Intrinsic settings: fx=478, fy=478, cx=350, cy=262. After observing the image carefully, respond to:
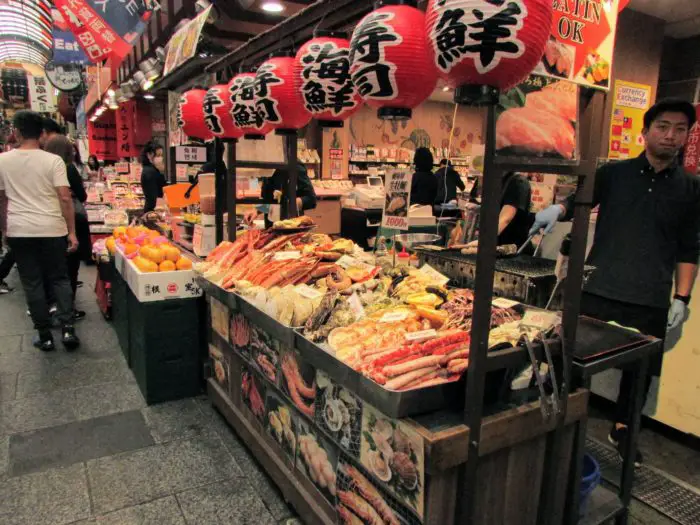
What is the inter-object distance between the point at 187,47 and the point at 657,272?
212 inches

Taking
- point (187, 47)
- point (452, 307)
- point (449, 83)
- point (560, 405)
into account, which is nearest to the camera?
point (449, 83)

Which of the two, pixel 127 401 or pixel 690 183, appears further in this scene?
pixel 127 401

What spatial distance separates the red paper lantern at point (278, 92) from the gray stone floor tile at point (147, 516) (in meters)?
2.31

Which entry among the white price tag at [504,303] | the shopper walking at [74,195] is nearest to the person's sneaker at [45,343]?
the shopper walking at [74,195]

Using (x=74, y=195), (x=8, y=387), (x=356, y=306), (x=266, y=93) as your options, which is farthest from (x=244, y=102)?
(x=74, y=195)

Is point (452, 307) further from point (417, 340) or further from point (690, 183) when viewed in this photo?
point (690, 183)

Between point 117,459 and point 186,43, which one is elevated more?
point 186,43

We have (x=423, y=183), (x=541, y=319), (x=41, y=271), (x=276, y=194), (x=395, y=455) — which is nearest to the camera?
(x=395, y=455)

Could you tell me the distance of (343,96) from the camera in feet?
8.06

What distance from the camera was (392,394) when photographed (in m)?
1.58

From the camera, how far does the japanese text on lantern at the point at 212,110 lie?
347 cm

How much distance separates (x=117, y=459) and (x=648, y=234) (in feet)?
11.7

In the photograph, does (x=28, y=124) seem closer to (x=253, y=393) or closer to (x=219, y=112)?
(x=219, y=112)

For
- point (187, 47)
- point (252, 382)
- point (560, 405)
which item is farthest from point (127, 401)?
point (187, 47)
